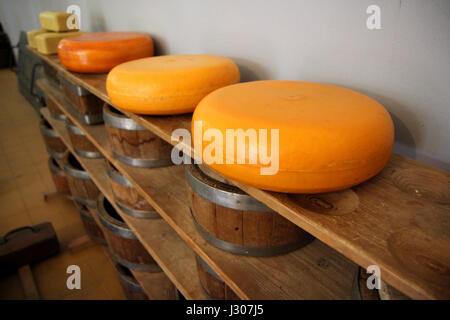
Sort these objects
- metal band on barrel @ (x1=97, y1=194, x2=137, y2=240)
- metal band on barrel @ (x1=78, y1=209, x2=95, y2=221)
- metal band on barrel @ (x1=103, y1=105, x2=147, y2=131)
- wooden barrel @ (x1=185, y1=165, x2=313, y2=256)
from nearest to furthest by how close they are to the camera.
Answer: wooden barrel @ (x1=185, y1=165, x2=313, y2=256), metal band on barrel @ (x1=103, y1=105, x2=147, y2=131), metal band on barrel @ (x1=97, y1=194, x2=137, y2=240), metal band on barrel @ (x1=78, y1=209, x2=95, y2=221)

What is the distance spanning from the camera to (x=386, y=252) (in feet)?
1.61

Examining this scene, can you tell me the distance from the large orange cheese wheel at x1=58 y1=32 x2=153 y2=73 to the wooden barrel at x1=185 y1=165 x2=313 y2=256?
3.02 feet

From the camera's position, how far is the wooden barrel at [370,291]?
586 millimetres

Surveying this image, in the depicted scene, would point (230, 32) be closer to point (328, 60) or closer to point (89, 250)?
point (328, 60)

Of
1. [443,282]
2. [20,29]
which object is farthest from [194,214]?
[20,29]

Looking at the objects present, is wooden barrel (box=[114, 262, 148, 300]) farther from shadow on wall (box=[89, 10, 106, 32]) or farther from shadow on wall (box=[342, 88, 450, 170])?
shadow on wall (box=[89, 10, 106, 32])

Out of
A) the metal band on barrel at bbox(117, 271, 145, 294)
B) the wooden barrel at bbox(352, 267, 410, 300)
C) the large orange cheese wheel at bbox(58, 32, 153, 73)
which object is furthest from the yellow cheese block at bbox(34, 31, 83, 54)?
the wooden barrel at bbox(352, 267, 410, 300)

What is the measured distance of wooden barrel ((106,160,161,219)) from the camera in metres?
1.57

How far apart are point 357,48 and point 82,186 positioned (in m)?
2.31

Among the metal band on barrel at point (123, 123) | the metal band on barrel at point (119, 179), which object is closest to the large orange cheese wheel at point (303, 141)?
the metal band on barrel at point (123, 123)

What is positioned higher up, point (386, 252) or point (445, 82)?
point (445, 82)

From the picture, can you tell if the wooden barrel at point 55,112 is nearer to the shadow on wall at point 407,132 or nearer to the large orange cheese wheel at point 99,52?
the large orange cheese wheel at point 99,52

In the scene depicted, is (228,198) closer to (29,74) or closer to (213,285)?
(213,285)

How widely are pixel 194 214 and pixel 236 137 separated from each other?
0.50m
